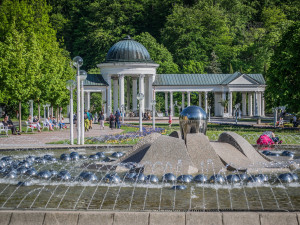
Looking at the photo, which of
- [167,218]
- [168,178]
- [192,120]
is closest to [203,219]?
[167,218]

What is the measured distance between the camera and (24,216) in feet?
28.1

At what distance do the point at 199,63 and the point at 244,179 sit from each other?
7514 centimetres

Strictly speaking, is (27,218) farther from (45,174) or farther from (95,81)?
(95,81)

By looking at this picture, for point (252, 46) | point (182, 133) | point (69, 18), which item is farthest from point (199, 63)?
point (182, 133)

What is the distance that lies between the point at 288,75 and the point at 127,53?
37.9m

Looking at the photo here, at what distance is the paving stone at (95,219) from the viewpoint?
8.44 metres

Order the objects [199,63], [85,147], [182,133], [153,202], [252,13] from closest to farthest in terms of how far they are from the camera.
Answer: [153,202]
[182,133]
[85,147]
[199,63]
[252,13]

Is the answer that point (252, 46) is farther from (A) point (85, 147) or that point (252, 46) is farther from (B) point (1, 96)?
(A) point (85, 147)

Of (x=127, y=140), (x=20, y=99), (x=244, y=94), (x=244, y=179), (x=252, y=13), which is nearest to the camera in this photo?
(x=244, y=179)

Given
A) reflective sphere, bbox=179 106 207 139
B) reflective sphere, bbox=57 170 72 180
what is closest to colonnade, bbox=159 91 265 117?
reflective sphere, bbox=179 106 207 139

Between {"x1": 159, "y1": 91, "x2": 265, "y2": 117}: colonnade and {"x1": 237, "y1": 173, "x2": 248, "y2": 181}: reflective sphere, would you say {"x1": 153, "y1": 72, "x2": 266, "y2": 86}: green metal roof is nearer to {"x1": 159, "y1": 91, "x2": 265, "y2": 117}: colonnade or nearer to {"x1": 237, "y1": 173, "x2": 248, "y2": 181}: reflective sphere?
{"x1": 159, "y1": 91, "x2": 265, "y2": 117}: colonnade

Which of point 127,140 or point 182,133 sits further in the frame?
point 127,140

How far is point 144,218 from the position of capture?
27.7 ft

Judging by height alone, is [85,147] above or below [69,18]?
below
